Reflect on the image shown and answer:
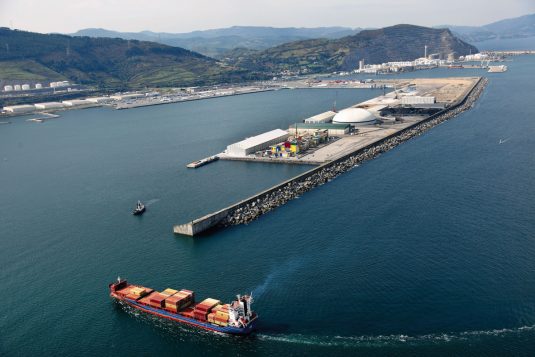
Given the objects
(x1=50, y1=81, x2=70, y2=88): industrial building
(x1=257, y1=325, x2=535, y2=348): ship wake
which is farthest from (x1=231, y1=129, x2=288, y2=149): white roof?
(x1=50, y1=81, x2=70, y2=88): industrial building

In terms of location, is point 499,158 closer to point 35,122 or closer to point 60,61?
point 35,122

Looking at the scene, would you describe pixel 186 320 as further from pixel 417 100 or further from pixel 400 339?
pixel 417 100

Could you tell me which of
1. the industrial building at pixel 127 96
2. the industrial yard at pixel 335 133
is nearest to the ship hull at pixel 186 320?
the industrial yard at pixel 335 133

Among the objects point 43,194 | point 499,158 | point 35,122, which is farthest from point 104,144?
point 499,158

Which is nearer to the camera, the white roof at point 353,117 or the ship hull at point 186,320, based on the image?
the ship hull at point 186,320

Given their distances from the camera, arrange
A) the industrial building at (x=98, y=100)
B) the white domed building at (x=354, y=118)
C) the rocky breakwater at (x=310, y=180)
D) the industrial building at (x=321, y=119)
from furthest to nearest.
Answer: the industrial building at (x=98, y=100) → the industrial building at (x=321, y=119) → the white domed building at (x=354, y=118) → the rocky breakwater at (x=310, y=180)

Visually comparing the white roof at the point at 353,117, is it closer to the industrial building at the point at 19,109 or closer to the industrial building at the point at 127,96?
the industrial building at the point at 127,96

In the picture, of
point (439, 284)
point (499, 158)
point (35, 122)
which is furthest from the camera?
point (35, 122)
